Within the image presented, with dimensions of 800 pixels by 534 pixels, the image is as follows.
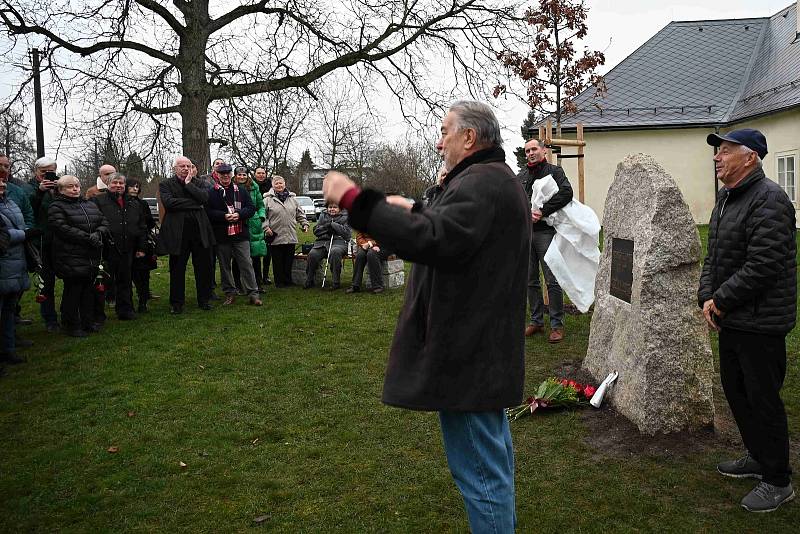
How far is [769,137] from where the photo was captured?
2128 centimetres

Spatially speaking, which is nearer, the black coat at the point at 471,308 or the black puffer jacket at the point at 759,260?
the black coat at the point at 471,308

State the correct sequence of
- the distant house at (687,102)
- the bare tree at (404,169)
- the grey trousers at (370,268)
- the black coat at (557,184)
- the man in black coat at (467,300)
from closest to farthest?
1. the man in black coat at (467,300)
2. the black coat at (557,184)
3. the grey trousers at (370,268)
4. the distant house at (687,102)
5. the bare tree at (404,169)

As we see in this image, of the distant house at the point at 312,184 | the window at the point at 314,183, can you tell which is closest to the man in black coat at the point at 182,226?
the distant house at the point at 312,184

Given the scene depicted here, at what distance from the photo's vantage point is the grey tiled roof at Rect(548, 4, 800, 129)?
2328 centimetres

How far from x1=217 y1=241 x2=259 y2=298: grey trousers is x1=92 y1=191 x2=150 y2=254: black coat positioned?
A: 52.0 inches

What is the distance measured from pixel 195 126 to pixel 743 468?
47.1ft

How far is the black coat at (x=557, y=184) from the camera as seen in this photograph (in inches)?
287

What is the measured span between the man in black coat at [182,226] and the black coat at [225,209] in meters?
0.28

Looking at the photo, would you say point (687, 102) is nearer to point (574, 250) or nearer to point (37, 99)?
point (574, 250)

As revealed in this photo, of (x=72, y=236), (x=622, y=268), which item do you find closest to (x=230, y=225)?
Answer: (x=72, y=236)

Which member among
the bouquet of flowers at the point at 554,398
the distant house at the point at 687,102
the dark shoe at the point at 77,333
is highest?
the distant house at the point at 687,102

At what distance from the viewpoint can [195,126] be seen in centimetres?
1588

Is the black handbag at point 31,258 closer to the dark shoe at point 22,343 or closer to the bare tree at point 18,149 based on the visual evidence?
the dark shoe at point 22,343

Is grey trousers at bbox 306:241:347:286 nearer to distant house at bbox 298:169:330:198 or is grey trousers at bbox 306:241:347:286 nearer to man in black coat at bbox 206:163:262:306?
man in black coat at bbox 206:163:262:306
